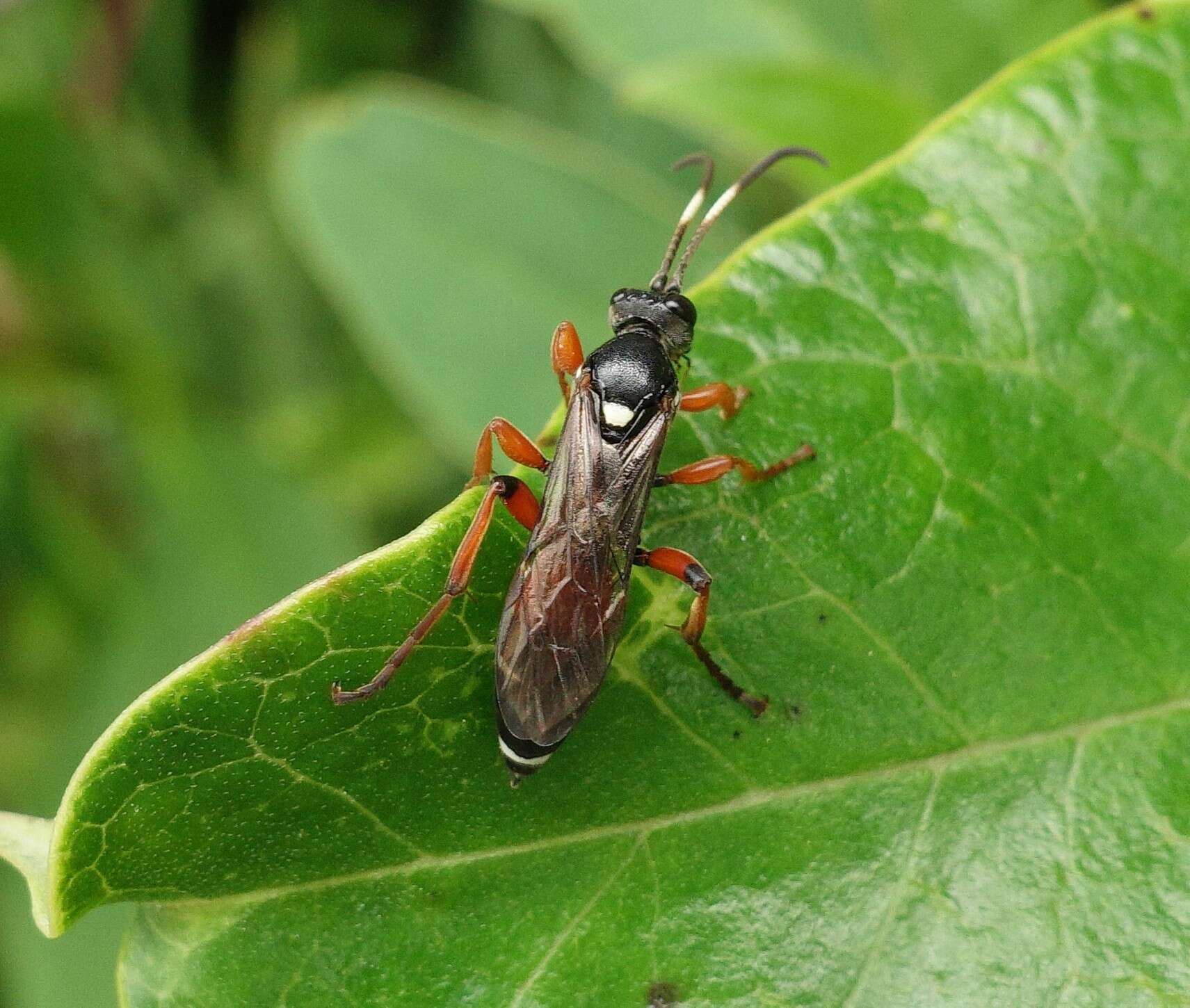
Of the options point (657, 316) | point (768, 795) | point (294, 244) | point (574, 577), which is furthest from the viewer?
point (294, 244)

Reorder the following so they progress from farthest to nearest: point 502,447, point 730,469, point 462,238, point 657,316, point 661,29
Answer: point 661,29 < point 462,238 < point 657,316 < point 502,447 < point 730,469

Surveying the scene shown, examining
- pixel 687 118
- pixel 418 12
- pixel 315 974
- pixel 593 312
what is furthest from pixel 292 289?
pixel 315 974

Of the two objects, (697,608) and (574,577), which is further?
(574,577)

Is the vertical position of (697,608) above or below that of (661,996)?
above

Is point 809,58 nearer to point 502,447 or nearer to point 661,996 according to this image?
point 502,447

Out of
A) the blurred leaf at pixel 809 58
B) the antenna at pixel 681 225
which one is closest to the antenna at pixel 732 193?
the antenna at pixel 681 225

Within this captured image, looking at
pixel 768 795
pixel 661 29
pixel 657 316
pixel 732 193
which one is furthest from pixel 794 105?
pixel 768 795

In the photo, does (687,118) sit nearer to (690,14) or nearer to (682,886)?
(690,14)
